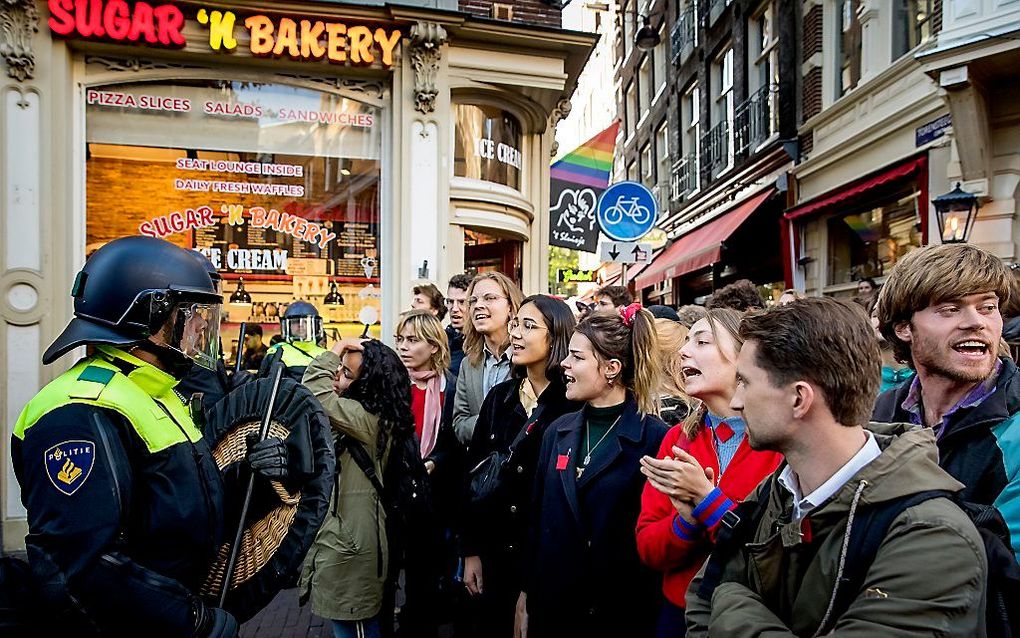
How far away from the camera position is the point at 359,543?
3.59 metres

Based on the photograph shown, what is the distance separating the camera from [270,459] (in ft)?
7.13

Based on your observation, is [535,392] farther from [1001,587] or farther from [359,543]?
[1001,587]

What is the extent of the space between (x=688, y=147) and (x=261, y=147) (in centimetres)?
1445

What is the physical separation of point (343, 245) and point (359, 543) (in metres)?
5.55

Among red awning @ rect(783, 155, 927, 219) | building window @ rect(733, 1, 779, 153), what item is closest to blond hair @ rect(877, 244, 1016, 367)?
red awning @ rect(783, 155, 927, 219)

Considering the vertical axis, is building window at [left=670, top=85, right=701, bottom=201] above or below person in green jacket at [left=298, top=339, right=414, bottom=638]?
above

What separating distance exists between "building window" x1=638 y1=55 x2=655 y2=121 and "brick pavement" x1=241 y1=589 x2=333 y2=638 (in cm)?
2272

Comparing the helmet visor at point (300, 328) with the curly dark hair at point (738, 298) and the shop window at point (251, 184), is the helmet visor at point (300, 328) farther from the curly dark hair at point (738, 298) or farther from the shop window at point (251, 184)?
the curly dark hair at point (738, 298)

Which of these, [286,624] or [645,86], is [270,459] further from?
[645,86]

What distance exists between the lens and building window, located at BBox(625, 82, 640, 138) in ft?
90.9

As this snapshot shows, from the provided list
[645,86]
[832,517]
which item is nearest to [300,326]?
[832,517]

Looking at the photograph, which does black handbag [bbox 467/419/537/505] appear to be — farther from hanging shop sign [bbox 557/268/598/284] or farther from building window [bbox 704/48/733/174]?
hanging shop sign [bbox 557/268/598/284]

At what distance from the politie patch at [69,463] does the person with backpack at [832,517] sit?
1.61 m

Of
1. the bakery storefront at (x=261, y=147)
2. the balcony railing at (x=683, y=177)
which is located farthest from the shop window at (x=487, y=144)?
the balcony railing at (x=683, y=177)
